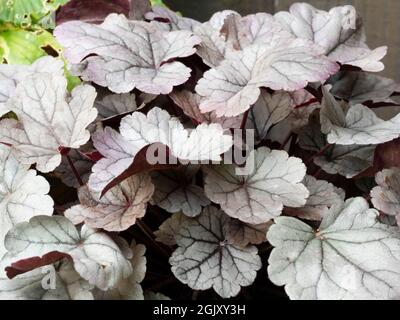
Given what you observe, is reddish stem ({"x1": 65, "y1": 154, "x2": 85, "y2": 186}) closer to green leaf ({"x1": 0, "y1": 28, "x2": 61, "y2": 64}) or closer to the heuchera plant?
the heuchera plant

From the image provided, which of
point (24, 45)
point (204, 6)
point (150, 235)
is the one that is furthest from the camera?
point (204, 6)

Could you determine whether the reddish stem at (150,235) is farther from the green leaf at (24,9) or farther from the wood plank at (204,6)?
the wood plank at (204,6)

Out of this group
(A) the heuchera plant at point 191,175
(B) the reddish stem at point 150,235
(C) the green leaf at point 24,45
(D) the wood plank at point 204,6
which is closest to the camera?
(A) the heuchera plant at point 191,175

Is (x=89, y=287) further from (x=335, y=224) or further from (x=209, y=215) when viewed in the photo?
(x=335, y=224)

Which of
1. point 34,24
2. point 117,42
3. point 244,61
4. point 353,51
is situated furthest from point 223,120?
point 34,24

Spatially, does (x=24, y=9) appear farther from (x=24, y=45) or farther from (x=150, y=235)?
(x=150, y=235)

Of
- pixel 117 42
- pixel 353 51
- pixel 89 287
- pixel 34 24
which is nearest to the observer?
pixel 89 287

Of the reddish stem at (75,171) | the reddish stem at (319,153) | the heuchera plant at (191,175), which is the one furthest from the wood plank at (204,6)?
the reddish stem at (75,171)

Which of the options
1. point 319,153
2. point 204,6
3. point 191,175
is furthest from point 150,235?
point 204,6
